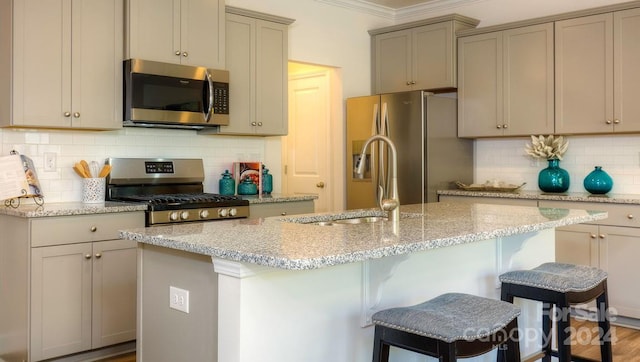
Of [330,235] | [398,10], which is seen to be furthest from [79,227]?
[398,10]

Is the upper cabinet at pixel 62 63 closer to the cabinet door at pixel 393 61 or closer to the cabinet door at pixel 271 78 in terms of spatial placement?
the cabinet door at pixel 271 78

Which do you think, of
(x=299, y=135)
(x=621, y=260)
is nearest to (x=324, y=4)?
(x=299, y=135)

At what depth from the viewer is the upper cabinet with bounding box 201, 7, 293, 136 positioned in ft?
14.8

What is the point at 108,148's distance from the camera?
4078 mm

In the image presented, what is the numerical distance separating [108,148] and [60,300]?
117 centimetres

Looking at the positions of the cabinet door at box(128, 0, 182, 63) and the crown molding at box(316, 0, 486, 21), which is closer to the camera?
the cabinet door at box(128, 0, 182, 63)

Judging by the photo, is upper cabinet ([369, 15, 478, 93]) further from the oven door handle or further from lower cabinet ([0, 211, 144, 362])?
lower cabinet ([0, 211, 144, 362])

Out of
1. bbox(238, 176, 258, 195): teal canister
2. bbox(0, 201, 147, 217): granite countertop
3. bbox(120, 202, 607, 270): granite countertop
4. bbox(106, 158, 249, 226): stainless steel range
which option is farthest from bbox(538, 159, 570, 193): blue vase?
bbox(0, 201, 147, 217): granite countertop

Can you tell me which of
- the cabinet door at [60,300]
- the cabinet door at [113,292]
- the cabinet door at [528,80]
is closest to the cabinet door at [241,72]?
the cabinet door at [113,292]

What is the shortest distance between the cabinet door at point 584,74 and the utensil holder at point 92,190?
11.4 feet

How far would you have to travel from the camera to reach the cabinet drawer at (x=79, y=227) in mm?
3230

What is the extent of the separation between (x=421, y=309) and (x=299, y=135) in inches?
166

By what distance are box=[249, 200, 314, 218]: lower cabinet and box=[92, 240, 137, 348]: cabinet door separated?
0.97m

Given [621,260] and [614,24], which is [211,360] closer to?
[621,260]
